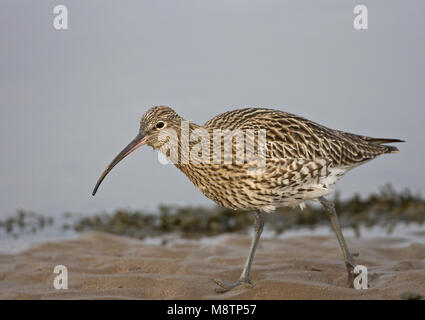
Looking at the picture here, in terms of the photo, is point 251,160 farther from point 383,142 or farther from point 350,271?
point 383,142

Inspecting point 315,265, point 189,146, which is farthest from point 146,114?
point 315,265

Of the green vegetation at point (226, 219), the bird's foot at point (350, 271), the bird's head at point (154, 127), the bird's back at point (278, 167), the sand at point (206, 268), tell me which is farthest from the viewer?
the green vegetation at point (226, 219)

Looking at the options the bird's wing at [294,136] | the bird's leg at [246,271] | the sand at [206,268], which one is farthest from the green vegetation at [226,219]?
the bird's leg at [246,271]

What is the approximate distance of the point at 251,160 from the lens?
7152mm

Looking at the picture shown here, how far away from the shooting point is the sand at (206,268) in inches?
271

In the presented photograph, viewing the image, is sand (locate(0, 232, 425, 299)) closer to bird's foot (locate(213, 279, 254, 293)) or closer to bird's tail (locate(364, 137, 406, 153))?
bird's foot (locate(213, 279, 254, 293))

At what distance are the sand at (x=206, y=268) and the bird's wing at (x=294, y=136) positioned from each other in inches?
59.5

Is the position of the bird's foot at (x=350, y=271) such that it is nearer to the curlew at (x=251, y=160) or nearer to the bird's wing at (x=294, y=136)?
the curlew at (x=251, y=160)

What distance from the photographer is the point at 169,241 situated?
11.1m

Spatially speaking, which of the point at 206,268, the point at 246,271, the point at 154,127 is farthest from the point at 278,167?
the point at 206,268

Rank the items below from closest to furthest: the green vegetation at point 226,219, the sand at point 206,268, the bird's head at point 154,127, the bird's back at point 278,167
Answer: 1. the sand at point 206,268
2. the bird's back at point 278,167
3. the bird's head at point 154,127
4. the green vegetation at point 226,219
